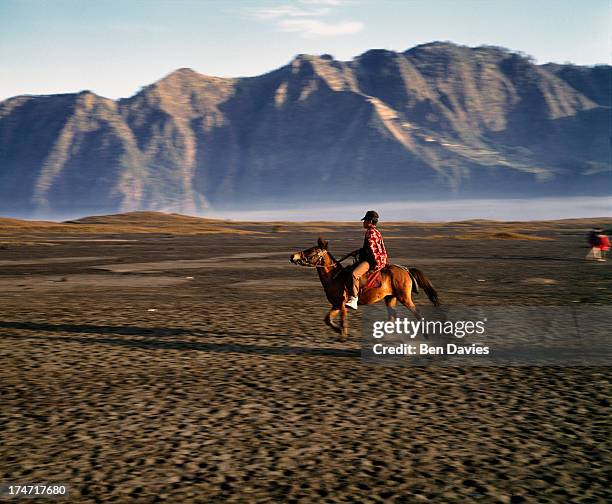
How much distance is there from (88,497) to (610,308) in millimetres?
16724

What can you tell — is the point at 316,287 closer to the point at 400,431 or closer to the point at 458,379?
the point at 458,379

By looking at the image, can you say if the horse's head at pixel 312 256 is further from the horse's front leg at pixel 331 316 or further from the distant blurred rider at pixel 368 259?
the horse's front leg at pixel 331 316

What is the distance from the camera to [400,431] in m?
8.45

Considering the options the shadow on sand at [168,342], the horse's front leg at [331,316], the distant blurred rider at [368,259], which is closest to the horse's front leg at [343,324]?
the horse's front leg at [331,316]

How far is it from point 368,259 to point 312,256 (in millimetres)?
1070

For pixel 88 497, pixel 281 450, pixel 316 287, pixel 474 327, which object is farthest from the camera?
pixel 316 287

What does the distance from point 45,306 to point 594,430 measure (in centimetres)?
1624

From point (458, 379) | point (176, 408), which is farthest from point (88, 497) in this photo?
point (458, 379)

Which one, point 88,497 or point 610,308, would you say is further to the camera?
point 610,308

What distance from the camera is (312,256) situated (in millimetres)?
13875

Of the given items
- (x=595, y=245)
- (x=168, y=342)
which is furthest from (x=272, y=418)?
(x=595, y=245)

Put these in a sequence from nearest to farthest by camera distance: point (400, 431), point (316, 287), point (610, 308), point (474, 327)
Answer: point (400, 431), point (474, 327), point (610, 308), point (316, 287)

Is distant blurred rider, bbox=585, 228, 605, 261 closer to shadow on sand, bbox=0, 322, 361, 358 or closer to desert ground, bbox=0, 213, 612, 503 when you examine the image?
desert ground, bbox=0, 213, 612, 503

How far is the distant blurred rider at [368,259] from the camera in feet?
45.0
